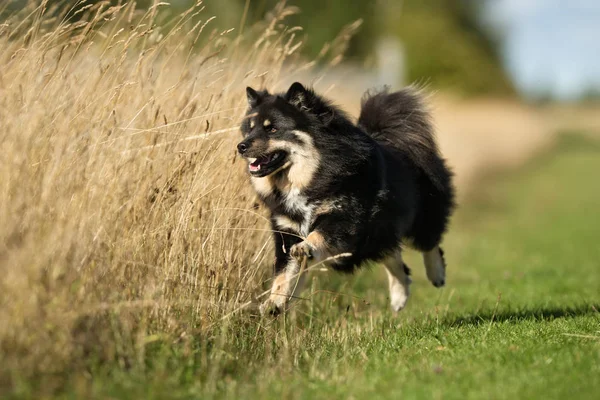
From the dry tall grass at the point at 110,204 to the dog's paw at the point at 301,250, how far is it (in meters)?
0.29

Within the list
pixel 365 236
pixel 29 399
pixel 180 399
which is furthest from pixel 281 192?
pixel 29 399

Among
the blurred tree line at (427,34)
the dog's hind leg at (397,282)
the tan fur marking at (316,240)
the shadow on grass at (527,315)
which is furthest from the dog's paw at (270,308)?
the blurred tree line at (427,34)

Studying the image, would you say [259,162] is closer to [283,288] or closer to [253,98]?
[253,98]

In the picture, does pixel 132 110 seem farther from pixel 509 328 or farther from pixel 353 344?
pixel 509 328

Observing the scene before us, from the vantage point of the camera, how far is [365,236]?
17.7 feet

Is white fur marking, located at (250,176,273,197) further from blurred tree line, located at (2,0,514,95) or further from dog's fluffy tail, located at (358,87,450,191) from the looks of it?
blurred tree line, located at (2,0,514,95)

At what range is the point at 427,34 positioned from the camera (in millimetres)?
41625

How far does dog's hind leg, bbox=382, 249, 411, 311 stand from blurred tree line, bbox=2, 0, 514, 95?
1148 inches

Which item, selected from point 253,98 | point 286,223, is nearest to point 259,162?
point 286,223

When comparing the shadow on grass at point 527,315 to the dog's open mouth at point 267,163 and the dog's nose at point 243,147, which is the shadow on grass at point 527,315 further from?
the dog's nose at point 243,147

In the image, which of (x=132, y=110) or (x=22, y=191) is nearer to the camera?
(x=22, y=191)

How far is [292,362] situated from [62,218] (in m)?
1.65

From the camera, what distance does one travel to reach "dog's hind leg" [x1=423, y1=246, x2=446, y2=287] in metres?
6.78

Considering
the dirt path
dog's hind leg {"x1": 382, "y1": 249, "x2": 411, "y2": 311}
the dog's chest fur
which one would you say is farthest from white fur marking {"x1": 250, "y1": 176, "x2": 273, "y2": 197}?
the dirt path
